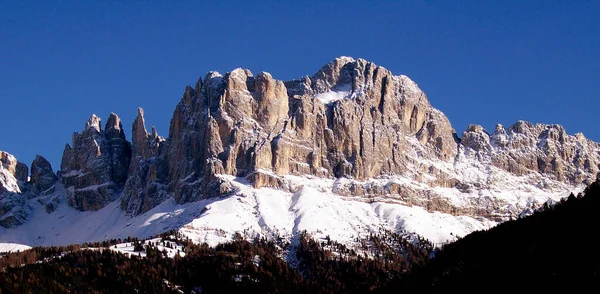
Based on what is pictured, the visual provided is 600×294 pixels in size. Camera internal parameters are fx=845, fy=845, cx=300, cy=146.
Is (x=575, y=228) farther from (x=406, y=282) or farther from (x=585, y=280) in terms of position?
(x=406, y=282)

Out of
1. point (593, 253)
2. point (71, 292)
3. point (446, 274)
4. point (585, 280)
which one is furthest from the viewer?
point (71, 292)

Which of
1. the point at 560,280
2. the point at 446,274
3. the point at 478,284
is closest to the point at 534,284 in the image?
the point at 560,280

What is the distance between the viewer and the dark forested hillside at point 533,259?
8656 centimetres

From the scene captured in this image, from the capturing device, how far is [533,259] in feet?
321

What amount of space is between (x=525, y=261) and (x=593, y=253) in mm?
12397

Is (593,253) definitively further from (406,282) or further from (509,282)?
(406,282)

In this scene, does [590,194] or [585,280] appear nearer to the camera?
[585,280]

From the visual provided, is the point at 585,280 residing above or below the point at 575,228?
below

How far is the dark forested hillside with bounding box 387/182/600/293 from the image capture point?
86562 mm

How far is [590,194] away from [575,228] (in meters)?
17.1

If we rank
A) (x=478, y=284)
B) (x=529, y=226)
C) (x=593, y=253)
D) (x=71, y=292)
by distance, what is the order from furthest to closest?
(x=71, y=292) → (x=529, y=226) → (x=478, y=284) → (x=593, y=253)

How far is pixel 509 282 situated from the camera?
92.8 m

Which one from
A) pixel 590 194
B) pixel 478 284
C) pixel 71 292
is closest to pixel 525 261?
pixel 478 284

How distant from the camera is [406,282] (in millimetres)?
122375
